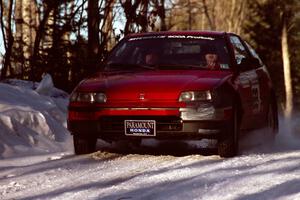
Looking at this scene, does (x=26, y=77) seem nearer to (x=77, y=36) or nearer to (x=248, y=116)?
(x=77, y=36)

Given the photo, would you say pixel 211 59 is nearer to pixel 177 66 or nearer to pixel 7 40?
pixel 177 66

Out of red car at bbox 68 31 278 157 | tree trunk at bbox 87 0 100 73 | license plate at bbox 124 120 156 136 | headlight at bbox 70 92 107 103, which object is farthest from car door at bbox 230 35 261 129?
tree trunk at bbox 87 0 100 73

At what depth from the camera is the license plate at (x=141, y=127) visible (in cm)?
723

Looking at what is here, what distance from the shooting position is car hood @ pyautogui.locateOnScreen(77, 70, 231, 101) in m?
7.22

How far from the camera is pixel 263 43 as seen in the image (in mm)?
49094

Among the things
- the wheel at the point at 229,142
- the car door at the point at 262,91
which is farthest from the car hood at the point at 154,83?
the car door at the point at 262,91

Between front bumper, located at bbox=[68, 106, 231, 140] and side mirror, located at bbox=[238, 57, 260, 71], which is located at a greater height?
side mirror, located at bbox=[238, 57, 260, 71]

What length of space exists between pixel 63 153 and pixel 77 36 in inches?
298

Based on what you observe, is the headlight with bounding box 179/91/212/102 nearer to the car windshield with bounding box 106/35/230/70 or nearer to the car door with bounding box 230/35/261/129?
the car door with bounding box 230/35/261/129

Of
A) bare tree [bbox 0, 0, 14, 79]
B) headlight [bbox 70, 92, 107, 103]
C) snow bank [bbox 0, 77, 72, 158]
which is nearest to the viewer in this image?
headlight [bbox 70, 92, 107, 103]

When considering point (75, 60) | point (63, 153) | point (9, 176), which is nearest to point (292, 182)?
point (9, 176)

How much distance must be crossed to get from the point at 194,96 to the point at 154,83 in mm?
485

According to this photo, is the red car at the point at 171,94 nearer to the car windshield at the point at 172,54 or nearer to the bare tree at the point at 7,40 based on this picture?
the car windshield at the point at 172,54

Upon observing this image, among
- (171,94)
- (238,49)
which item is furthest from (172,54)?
(171,94)
